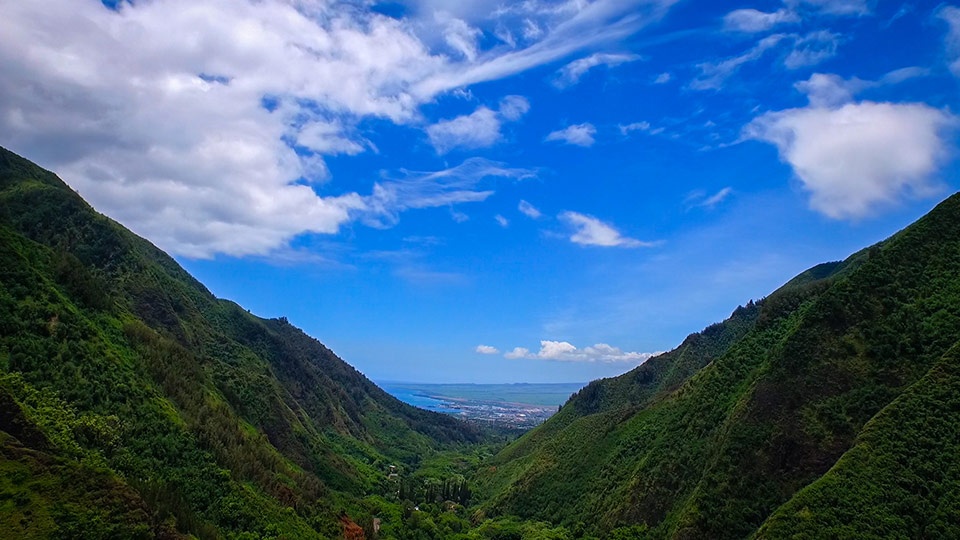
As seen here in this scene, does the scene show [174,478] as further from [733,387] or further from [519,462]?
[519,462]

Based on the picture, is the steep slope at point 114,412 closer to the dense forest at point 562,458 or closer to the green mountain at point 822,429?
the dense forest at point 562,458

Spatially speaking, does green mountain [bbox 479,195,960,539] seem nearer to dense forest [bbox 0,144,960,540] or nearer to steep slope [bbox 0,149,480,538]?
dense forest [bbox 0,144,960,540]

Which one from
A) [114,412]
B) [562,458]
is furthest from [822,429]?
[114,412]

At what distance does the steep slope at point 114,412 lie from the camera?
4081 cm

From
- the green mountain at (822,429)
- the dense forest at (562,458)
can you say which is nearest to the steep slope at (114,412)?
the dense forest at (562,458)

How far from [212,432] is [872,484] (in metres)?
72.9

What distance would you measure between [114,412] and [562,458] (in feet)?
292

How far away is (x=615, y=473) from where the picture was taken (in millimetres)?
97812

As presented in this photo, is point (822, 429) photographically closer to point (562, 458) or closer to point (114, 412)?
point (562, 458)

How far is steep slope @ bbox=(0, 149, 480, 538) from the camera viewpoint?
40.8 m

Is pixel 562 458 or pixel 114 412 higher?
pixel 114 412

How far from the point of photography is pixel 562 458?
396ft

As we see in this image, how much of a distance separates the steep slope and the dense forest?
0.80 ft

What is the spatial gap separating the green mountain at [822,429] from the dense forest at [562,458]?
0.69ft
